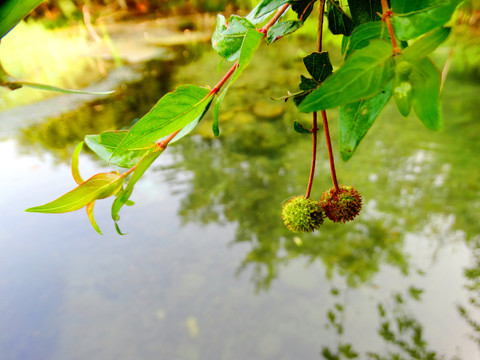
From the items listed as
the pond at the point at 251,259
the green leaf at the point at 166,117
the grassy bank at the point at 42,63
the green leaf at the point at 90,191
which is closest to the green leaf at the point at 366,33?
the green leaf at the point at 166,117

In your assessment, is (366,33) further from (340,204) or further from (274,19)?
(340,204)

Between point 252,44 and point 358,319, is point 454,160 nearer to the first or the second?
point 358,319

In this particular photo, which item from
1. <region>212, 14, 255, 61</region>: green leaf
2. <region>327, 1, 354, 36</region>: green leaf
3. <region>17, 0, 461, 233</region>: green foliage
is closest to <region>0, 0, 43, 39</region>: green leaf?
<region>17, 0, 461, 233</region>: green foliage

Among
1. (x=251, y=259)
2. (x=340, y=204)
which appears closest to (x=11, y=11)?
(x=340, y=204)

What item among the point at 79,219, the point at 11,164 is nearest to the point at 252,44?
the point at 79,219

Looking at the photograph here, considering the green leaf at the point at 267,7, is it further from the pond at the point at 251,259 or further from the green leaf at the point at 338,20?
the pond at the point at 251,259

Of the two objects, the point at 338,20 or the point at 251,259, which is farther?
the point at 251,259

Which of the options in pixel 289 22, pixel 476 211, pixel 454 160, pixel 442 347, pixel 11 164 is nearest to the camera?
pixel 289 22
